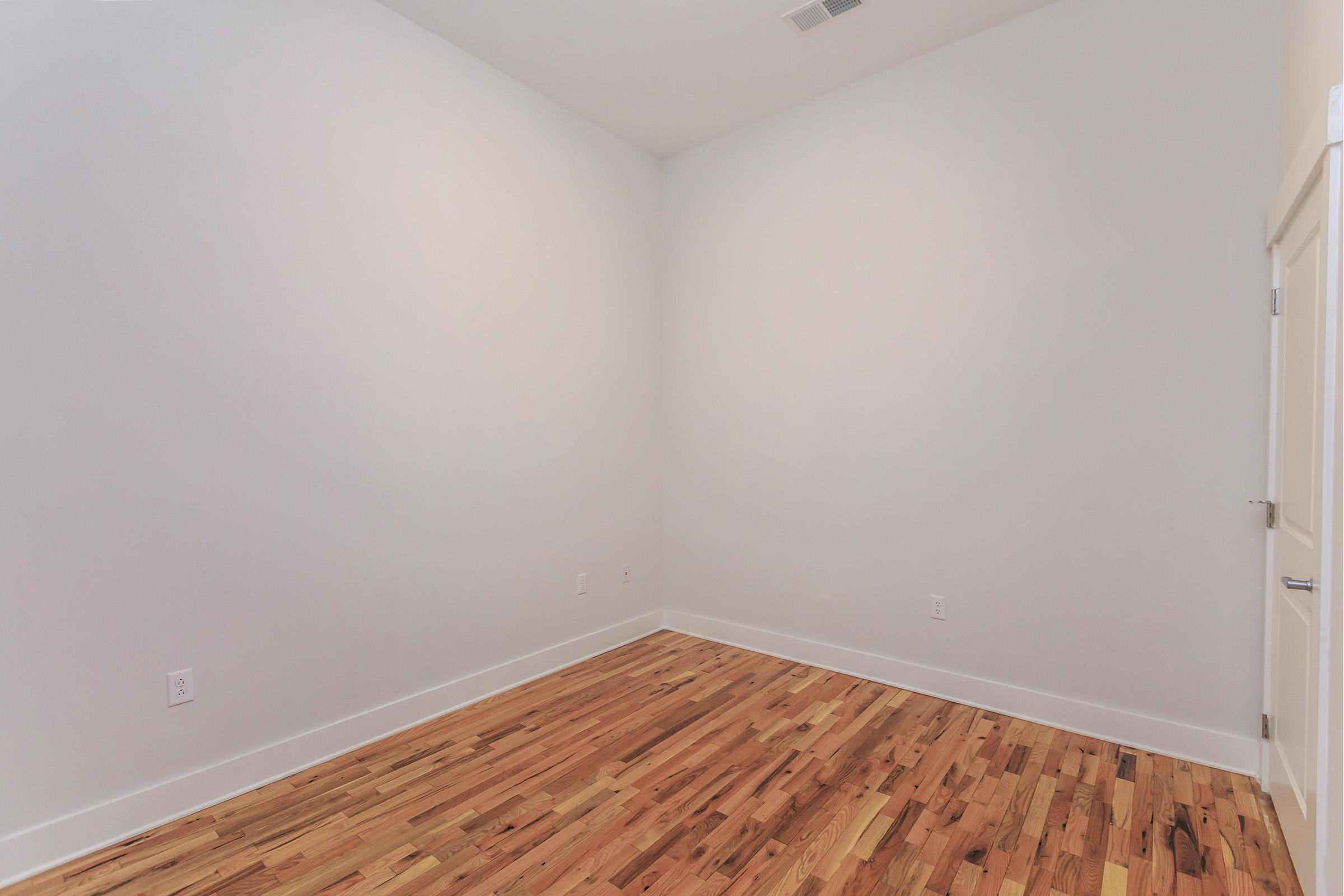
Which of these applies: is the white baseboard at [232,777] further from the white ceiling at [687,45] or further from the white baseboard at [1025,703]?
the white ceiling at [687,45]

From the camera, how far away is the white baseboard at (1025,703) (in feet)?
8.28

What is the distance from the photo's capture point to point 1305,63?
196cm

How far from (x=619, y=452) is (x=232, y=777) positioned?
247cm

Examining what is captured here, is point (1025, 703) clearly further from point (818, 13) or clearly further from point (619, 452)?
point (818, 13)

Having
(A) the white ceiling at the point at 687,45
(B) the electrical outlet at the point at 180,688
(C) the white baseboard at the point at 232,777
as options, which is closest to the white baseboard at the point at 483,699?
(C) the white baseboard at the point at 232,777

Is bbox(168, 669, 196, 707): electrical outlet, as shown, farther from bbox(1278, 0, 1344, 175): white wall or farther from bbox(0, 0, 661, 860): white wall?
bbox(1278, 0, 1344, 175): white wall

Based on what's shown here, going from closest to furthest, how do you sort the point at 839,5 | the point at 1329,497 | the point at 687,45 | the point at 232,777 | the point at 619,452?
the point at 1329,497
the point at 232,777
the point at 839,5
the point at 687,45
the point at 619,452

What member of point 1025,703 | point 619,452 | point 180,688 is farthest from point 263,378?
point 1025,703

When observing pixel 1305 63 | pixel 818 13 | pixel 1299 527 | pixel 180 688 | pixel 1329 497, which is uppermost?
pixel 818 13

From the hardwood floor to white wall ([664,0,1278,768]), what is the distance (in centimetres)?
48

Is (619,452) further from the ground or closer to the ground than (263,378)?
closer to the ground

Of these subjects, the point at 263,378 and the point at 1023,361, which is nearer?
the point at 263,378

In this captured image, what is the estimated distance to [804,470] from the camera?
3744 millimetres

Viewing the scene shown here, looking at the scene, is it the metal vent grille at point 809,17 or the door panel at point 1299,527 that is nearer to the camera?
the door panel at point 1299,527
